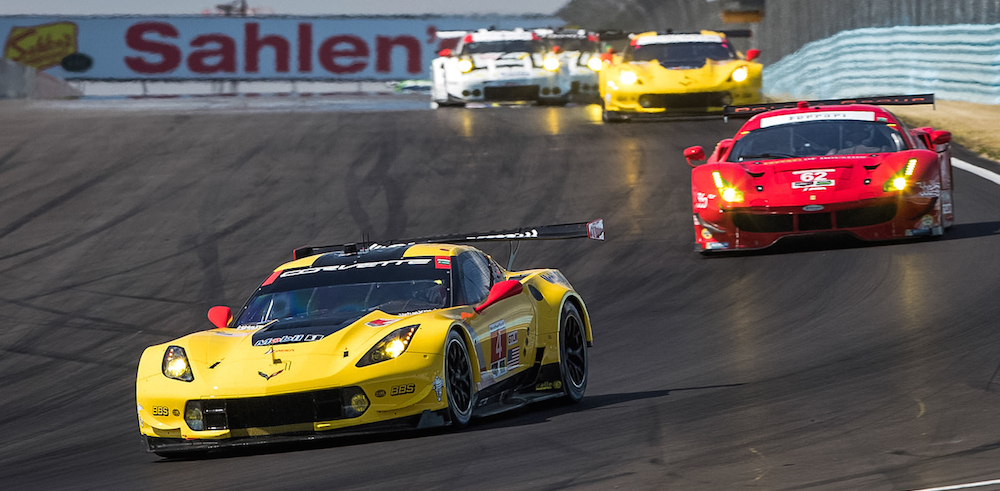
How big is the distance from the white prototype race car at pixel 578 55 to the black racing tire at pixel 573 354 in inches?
706

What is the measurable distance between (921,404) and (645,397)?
1.64m

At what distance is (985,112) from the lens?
22.5 meters

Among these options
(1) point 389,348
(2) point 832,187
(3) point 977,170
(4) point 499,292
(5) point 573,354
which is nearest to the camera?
(1) point 389,348

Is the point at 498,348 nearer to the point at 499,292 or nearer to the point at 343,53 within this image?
the point at 499,292

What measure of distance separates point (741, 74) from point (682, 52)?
129 centimetres

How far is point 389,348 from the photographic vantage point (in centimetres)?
734

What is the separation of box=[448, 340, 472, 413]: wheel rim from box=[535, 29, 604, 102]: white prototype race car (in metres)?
19.4

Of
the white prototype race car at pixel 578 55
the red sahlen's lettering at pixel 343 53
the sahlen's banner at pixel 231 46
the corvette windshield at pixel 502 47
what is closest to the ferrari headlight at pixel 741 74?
the white prototype race car at pixel 578 55

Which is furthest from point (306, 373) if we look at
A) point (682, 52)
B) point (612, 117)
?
→ point (682, 52)

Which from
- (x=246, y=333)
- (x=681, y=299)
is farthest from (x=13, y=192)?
(x=246, y=333)

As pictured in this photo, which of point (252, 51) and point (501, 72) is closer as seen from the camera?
point (501, 72)

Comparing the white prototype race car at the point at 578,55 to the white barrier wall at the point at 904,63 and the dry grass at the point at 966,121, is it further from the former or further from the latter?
the dry grass at the point at 966,121

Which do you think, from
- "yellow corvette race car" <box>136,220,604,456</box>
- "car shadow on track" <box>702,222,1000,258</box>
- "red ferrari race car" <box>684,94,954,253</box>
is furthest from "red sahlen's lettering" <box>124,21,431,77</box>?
"yellow corvette race car" <box>136,220,604,456</box>

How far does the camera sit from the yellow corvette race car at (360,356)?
7.23m
